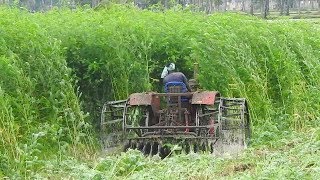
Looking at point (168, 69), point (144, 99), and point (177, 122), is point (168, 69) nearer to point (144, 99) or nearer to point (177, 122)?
point (144, 99)

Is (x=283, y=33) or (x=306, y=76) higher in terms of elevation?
(x=283, y=33)

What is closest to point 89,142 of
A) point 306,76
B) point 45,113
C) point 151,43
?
point 45,113

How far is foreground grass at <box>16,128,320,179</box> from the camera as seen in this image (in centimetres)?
688

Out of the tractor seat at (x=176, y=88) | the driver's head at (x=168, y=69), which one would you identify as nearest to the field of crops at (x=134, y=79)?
the driver's head at (x=168, y=69)

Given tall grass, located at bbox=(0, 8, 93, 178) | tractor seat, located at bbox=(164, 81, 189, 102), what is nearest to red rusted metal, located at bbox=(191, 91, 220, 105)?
tractor seat, located at bbox=(164, 81, 189, 102)

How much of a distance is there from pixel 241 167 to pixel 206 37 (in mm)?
4303

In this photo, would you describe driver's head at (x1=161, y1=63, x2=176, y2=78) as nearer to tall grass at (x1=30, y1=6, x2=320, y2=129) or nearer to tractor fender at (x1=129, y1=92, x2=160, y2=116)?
tall grass at (x1=30, y1=6, x2=320, y2=129)

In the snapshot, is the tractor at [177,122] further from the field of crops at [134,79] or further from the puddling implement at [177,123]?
the field of crops at [134,79]

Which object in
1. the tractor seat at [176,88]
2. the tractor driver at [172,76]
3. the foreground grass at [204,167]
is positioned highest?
the tractor driver at [172,76]

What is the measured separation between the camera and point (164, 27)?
39.5 feet

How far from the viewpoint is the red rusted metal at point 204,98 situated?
1037 cm

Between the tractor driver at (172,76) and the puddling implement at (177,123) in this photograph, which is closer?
the puddling implement at (177,123)

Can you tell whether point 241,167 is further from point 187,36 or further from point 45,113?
point 187,36

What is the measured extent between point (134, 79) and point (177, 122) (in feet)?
4.96
